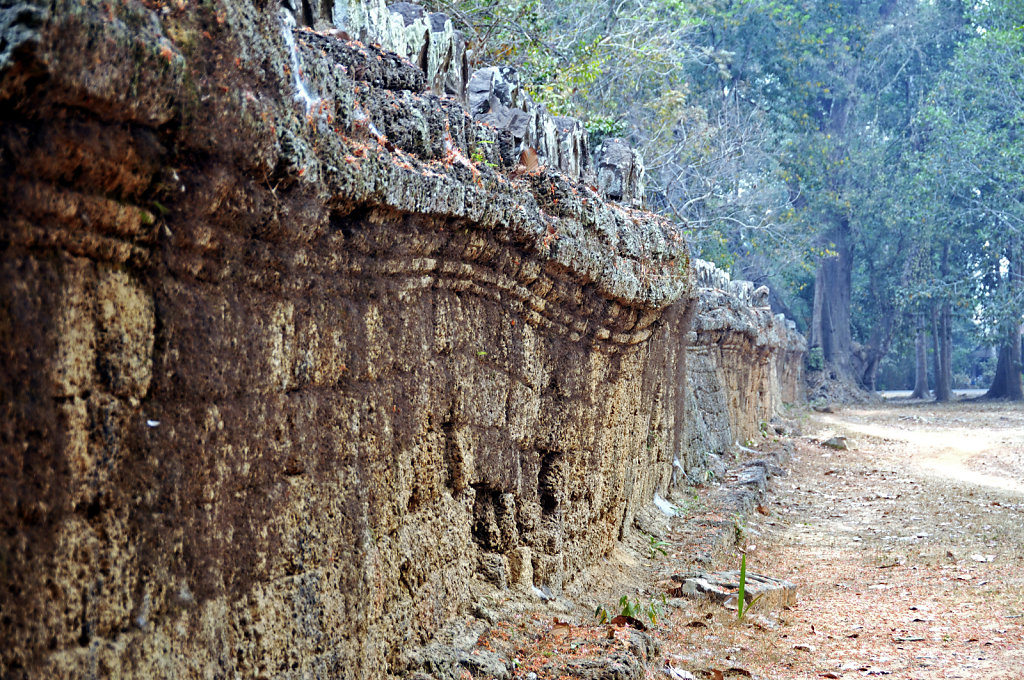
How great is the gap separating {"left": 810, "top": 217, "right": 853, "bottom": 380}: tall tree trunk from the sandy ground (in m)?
16.9

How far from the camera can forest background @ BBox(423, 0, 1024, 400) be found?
23875mm

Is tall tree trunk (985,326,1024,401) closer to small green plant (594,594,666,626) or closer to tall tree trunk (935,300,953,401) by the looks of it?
tall tree trunk (935,300,953,401)

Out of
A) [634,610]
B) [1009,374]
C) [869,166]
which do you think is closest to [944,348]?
[1009,374]

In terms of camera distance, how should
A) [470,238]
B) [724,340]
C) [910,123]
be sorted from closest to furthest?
1. [470,238]
2. [724,340]
3. [910,123]

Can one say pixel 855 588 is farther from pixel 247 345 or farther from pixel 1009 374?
pixel 1009 374

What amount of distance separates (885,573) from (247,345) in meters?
6.10

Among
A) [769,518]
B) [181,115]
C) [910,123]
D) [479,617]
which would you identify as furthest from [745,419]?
[910,123]

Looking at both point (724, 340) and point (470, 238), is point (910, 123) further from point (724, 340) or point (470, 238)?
point (470, 238)

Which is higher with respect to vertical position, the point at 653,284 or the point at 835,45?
the point at 835,45

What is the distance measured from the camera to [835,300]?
30328mm

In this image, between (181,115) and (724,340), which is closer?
(181,115)

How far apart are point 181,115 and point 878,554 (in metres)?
7.17

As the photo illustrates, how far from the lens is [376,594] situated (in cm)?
324

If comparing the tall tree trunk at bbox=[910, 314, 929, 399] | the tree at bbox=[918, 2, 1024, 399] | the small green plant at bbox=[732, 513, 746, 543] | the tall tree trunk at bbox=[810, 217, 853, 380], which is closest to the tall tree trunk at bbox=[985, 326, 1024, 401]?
the tree at bbox=[918, 2, 1024, 399]
